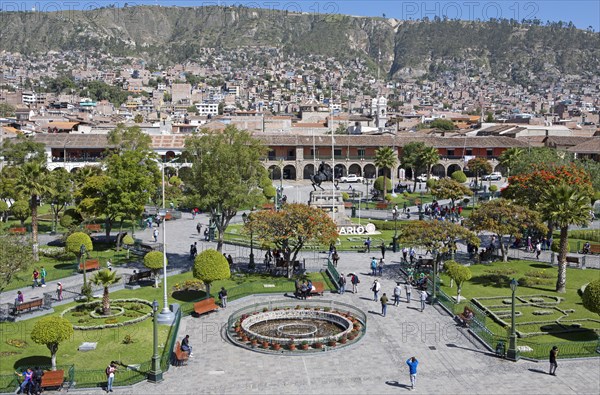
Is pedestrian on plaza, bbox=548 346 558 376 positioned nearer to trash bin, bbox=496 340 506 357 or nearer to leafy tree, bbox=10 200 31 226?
trash bin, bbox=496 340 506 357

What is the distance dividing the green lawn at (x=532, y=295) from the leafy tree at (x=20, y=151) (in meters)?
44.5

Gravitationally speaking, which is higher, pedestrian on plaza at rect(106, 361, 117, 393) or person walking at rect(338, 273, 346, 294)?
person walking at rect(338, 273, 346, 294)

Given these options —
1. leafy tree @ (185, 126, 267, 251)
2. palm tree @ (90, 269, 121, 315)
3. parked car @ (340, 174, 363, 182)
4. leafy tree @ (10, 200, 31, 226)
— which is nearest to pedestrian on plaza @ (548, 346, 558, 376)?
palm tree @ (90, 269, 121, 315)

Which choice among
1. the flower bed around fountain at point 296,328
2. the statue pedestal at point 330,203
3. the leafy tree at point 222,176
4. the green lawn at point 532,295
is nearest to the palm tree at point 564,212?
the green lawn at point 532,295

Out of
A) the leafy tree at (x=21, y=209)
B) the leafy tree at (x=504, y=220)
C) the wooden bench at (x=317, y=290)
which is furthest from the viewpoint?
the leafy tree at (x=21, y=209)

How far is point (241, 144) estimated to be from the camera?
112 feet

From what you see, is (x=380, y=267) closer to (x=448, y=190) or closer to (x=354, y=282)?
(x=354, y=282)

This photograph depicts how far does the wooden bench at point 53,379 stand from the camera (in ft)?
58.6

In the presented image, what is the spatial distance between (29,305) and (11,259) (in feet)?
7.24

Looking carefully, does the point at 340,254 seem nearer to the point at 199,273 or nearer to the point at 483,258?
the point at 483,258

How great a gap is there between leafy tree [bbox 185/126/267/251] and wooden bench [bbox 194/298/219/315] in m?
7.99

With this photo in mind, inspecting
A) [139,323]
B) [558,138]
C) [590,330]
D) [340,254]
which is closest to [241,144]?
[340,254]

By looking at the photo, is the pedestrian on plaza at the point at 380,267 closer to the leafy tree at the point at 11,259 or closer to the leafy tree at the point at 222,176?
the leafy tree at the point at 222,176

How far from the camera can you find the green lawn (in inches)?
912
